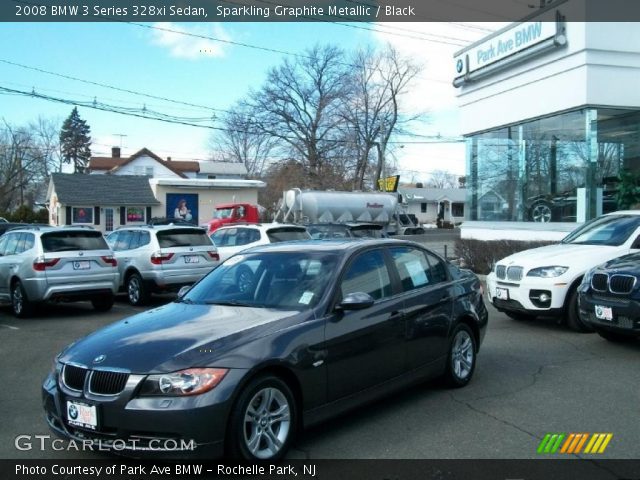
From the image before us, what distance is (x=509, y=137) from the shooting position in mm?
21266

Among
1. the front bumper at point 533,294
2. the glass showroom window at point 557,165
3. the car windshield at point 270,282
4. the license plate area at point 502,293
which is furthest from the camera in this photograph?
the glass showroom window at point 557,165

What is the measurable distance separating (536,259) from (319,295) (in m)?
5.44

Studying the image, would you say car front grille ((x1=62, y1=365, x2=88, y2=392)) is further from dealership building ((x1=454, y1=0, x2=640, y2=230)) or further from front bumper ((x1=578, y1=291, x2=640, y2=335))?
dealership building ((x1=454, y1=0, x2=640, y2=230))

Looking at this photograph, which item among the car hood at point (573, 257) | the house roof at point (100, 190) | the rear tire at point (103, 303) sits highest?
the house roof at point (100, 190)

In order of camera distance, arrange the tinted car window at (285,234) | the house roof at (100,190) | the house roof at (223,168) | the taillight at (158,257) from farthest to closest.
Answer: the house roof at (223,168)
the house roof at (100,190)
the tinted car window at (285,234)
the taillight at (158,257)

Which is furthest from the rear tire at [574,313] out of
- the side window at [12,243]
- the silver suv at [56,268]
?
the side window at [12,243]

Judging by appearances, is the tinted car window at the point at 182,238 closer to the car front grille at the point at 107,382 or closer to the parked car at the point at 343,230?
the parked car at the point at 343,230

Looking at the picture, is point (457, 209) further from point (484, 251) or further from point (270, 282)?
point (270, 282)

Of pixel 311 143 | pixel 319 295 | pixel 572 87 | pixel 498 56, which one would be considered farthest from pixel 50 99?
pixel 311 143

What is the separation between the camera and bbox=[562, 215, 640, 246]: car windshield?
367 inches

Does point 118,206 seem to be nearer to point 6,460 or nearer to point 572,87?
point 572,87

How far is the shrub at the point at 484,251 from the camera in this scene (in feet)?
53.7

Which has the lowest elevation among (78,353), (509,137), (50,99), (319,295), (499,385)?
(499,385)

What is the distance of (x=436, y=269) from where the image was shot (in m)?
6.32
